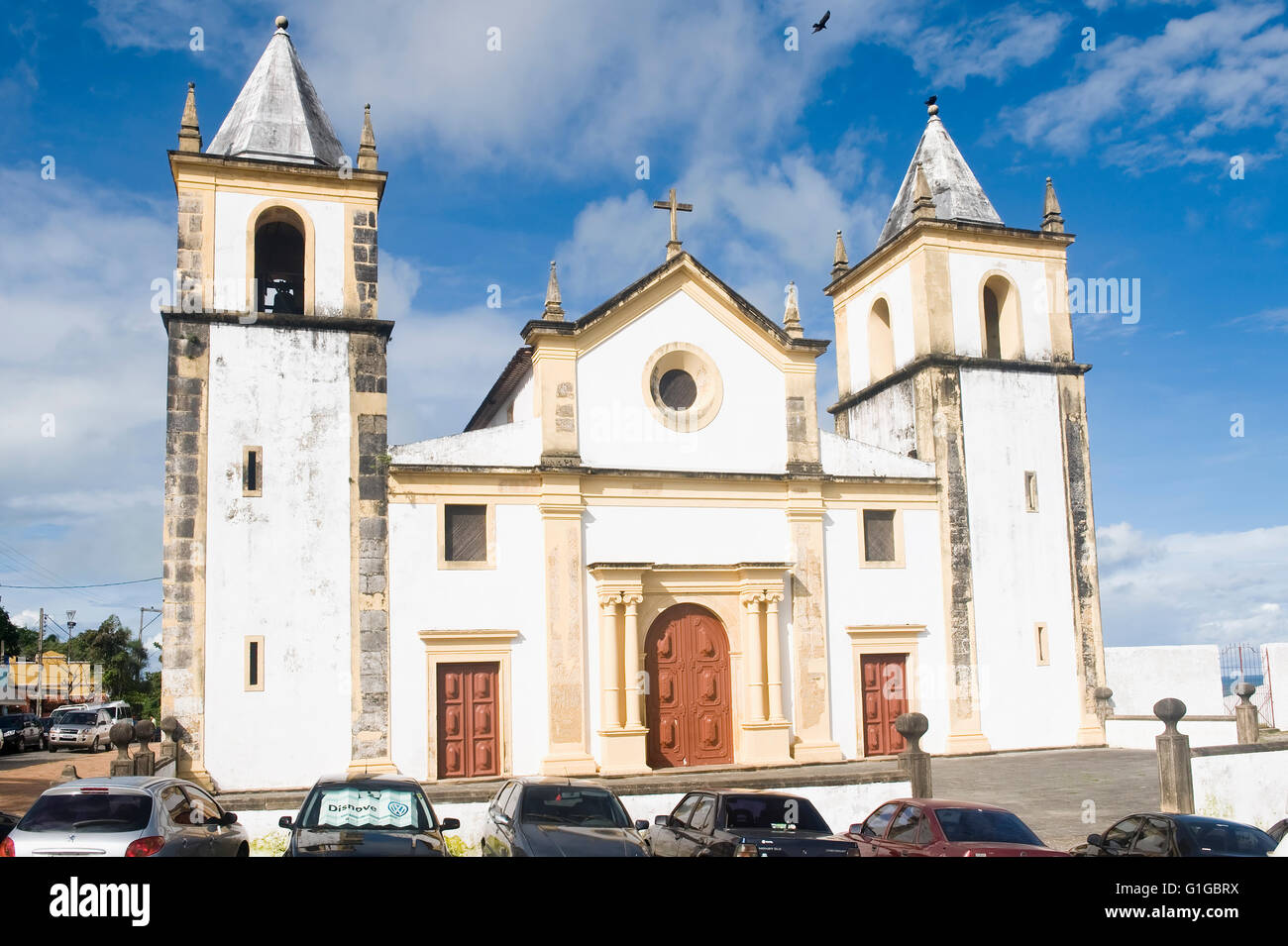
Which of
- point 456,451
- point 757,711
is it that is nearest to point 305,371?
point 456,451

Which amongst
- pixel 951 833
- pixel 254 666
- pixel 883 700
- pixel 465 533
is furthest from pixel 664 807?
pixel 883 700

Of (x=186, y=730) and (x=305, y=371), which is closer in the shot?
(x=186, y=730)

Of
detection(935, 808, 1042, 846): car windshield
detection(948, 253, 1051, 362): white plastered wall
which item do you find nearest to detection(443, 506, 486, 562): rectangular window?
detection(948, 253, 1051, 362): white plastered wall

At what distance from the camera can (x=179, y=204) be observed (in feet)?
72.2

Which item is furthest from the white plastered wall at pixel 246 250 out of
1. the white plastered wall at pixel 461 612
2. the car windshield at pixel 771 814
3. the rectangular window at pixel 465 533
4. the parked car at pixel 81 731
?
the parked car at pixel 81 731

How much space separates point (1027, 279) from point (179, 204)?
1965 centimetres

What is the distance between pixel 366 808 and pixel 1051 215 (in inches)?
945

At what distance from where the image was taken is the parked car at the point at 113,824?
9.55 metres

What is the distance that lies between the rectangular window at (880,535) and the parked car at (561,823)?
46.0 feet

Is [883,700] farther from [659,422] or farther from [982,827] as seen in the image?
[982,827]

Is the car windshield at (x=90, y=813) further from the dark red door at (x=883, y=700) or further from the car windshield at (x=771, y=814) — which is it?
the dark red door at (x=883, y=700)

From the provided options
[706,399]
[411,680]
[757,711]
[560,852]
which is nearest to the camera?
[560,852]

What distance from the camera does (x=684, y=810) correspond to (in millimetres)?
13227
